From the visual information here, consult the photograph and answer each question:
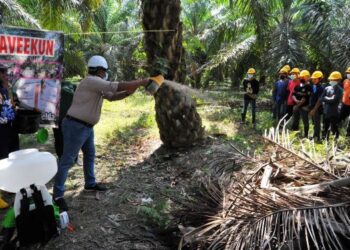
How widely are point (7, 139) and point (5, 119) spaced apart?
25 cm

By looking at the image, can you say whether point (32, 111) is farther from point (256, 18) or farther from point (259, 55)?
point (259, 55)

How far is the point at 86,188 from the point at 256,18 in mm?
4620

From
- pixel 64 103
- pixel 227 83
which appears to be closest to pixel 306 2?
pixel 64 103

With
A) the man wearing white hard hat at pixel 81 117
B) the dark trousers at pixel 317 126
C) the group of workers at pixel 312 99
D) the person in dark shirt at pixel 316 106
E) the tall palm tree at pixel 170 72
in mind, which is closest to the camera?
the man wearing white hard hat at pixel 81 117

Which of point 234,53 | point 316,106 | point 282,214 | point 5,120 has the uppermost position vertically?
point 234,53

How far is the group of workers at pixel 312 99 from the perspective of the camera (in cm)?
762

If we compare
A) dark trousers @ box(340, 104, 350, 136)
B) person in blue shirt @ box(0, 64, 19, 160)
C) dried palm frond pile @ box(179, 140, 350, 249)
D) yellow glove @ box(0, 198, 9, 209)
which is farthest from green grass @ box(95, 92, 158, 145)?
dried palm frond pile @ box(179, 140, 350, 249)

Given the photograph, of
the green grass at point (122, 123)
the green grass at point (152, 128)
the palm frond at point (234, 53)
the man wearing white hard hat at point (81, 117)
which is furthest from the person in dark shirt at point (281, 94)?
the man wearing white hard hat at point (81, 117)

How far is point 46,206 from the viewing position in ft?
10.9

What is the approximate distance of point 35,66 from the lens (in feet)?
16.0

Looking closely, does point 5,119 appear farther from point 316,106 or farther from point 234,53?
point 234,53

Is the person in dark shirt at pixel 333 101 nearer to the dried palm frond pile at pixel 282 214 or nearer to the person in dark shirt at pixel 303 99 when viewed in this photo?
the person in dark shirt at pixel 303 99

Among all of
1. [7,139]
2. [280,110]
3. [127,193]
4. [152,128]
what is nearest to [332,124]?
[280,110]

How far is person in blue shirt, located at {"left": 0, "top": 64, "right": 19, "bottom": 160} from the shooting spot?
4523 millimetres
